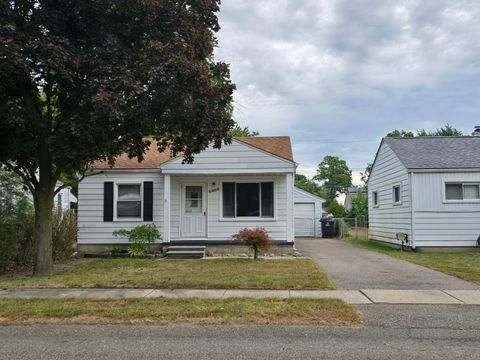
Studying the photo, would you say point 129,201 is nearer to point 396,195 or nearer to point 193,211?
point 193,211

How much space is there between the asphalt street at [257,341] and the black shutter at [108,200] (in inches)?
412

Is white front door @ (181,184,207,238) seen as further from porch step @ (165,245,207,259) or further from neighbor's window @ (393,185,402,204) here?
neighbor's window @ (393,185,402,204)

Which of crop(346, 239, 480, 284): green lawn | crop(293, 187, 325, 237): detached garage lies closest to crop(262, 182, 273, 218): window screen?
crop(346, 239, 480, 284): green lawn

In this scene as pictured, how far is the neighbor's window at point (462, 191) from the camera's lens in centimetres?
1747

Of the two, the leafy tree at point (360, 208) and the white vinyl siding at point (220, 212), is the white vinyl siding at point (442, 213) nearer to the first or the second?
the white vinyl siding at point (220, 212)

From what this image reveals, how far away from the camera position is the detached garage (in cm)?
3126

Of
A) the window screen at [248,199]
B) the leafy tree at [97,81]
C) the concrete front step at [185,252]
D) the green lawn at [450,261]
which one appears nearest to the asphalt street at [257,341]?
the leafy tree at [97,81]

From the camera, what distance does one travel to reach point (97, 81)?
9.30 m

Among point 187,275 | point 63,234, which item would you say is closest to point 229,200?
point 63,234

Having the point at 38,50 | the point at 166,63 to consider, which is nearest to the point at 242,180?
the point at 166,63

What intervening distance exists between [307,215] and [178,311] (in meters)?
25.4

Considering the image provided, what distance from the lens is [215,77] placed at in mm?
12359

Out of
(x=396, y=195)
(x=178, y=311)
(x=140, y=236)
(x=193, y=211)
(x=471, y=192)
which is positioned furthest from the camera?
(x=396, y=195)

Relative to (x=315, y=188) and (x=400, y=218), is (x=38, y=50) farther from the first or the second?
(x=315, y=188)
